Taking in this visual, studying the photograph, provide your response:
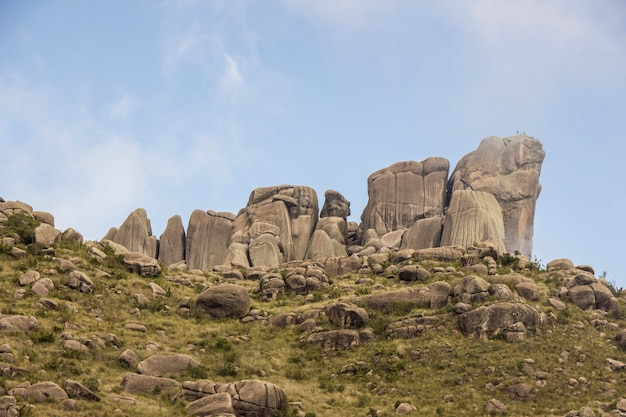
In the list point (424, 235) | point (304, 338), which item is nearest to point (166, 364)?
point (304, 338)

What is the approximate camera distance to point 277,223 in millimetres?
84750

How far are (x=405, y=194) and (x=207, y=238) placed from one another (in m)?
23.6

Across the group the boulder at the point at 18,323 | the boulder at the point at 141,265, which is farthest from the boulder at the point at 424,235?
the boulder at the point at 18,323

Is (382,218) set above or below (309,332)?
above

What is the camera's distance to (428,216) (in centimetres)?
8581

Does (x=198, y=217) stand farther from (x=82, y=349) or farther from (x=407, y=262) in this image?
(x=82, y=349)

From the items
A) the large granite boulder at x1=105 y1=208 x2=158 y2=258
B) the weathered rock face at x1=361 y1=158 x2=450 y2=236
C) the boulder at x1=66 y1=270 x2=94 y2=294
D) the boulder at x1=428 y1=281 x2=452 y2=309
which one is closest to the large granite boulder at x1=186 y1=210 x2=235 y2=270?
the large granite boulder at x1=105 y1=208 x2=158 y2=258

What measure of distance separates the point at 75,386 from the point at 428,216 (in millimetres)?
57740

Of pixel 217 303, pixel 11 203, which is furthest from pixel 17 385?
pixel 11 203

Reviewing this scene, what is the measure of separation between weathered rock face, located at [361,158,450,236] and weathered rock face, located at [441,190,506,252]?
5.43m

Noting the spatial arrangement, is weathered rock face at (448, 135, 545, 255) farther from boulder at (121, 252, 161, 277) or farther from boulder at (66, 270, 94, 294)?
boulder at (66, 270, 94, 294)

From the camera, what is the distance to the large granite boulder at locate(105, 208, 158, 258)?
83312 millimetres

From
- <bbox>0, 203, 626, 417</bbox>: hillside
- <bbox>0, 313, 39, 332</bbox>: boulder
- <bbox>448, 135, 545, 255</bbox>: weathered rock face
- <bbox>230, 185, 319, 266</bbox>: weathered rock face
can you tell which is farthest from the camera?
<bbox>448, 135, 545, 255</bbox>: weathered rock face

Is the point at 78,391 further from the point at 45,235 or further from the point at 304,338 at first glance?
the point at 45,235
